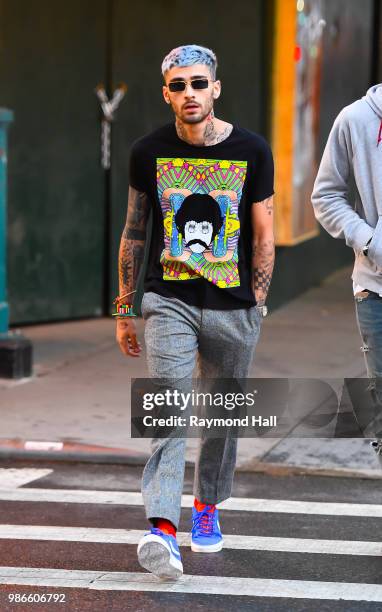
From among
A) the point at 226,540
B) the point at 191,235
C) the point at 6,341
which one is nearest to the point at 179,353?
the point at 191,235

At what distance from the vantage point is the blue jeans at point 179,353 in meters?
4.99

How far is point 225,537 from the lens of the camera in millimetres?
5766

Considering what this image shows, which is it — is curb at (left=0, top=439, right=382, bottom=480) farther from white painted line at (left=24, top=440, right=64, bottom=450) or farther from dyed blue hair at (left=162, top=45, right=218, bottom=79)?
dyed blue hair at (left=162, top=45, right=218, bottom=79)

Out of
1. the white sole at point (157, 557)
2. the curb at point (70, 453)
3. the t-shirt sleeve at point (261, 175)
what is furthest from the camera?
the curb at point (70, 453)

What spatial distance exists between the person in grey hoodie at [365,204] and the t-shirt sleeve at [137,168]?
703 mm

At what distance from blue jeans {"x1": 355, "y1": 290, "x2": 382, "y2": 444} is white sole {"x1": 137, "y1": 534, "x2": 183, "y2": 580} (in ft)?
3.28

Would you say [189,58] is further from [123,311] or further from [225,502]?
[225,502]

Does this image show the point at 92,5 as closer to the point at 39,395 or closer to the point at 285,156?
the point at 285,156

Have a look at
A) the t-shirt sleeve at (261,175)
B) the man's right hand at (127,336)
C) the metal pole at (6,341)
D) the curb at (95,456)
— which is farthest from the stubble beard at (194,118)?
the metal pole at (6,341)

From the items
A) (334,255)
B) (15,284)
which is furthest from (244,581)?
(334,255)

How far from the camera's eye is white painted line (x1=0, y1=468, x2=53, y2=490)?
266 inches

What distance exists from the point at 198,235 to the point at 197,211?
0.30 ft

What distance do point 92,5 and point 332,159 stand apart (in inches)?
263

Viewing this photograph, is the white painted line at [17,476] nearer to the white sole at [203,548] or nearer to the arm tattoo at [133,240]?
the white sole at [203,548]
